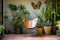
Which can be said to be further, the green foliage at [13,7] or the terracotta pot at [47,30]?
the green foliage at [13,7]

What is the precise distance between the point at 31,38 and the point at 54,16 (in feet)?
6.41

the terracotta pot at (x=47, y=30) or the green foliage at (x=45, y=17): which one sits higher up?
the green foliage at (x=45, y=17)

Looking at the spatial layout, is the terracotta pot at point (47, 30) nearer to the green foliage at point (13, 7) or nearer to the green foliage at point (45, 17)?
the green foliage at point (45, 17)

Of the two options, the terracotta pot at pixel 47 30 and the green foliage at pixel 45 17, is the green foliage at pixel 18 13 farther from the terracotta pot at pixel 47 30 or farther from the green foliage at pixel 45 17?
the terracotta pot at pixel 47 30

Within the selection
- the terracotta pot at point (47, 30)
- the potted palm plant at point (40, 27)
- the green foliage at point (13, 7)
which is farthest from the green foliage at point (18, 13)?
the terracotta pot at point (47, 30)

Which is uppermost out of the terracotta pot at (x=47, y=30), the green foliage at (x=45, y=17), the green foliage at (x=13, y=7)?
the green foliage at (x=13, y=7)

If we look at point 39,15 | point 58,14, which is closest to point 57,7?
point 58,14

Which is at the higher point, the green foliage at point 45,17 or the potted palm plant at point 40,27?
the green foliage at point 45,17

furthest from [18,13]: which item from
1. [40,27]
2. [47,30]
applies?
[47,30]

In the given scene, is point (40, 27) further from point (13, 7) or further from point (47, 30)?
point (13, 7)

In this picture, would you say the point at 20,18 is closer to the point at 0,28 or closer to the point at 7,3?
the point at 7,3

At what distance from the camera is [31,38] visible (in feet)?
22.4

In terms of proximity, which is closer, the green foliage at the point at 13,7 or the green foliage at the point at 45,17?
the green foliage at the point at 45,17

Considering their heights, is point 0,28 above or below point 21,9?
below
